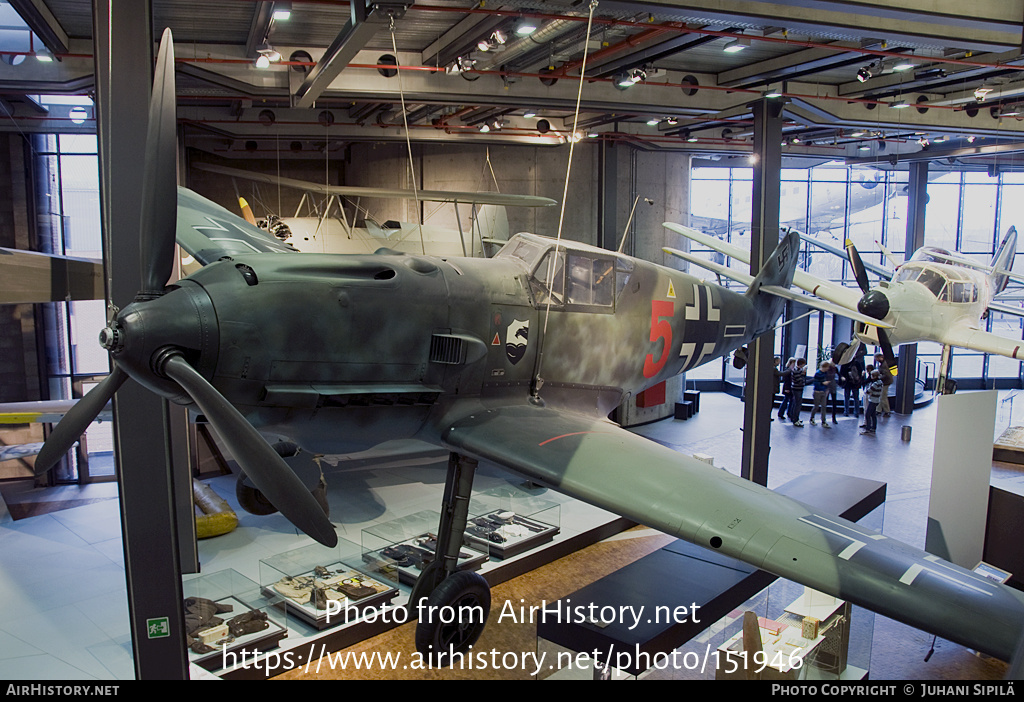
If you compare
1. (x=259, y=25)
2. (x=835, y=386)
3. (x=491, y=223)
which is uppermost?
(x=259, y=25)

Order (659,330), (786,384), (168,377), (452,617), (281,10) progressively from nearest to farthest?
(168,377)
(452,617)
(659,330)
(281,10)
(786,384)

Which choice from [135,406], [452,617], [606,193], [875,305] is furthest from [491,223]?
[452,617]

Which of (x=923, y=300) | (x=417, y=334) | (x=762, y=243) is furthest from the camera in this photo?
(x=762, y=243)

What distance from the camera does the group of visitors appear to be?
13477 mm

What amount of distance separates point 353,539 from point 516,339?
427 cm

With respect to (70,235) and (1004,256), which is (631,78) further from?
(70,235)

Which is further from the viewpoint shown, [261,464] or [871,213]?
[871,213]

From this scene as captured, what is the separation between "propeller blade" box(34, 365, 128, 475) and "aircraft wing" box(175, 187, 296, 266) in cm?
140

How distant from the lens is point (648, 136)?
11398 mm

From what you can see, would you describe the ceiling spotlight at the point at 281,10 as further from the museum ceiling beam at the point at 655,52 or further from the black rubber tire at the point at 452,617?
the black rubber tire at the point at 452,617

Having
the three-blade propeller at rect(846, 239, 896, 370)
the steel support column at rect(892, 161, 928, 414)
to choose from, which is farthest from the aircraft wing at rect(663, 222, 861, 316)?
the steel support column at rect(892, 161, 928, 414)

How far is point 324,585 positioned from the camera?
638 centimetres

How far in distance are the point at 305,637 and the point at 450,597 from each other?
2.42 metres

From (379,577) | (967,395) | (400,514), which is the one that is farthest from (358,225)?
(967,395)
